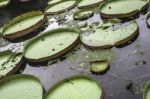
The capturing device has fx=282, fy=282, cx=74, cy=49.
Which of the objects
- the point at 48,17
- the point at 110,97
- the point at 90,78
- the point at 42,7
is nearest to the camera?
the point at 110,97

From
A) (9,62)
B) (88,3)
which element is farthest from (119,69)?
(88,3)

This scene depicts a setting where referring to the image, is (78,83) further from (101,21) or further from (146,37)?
(101,21)

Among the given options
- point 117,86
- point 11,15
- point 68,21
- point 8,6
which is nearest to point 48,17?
point 68,21

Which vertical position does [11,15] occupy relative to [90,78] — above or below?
below

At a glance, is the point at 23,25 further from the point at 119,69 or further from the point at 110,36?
the point at 119,69

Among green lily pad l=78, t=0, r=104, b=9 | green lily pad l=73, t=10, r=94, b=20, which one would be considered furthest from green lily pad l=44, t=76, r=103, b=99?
green lily pad l=78, t=0, r=104, b=9

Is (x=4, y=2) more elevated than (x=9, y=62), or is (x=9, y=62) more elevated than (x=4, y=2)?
(x=9, y=62)
